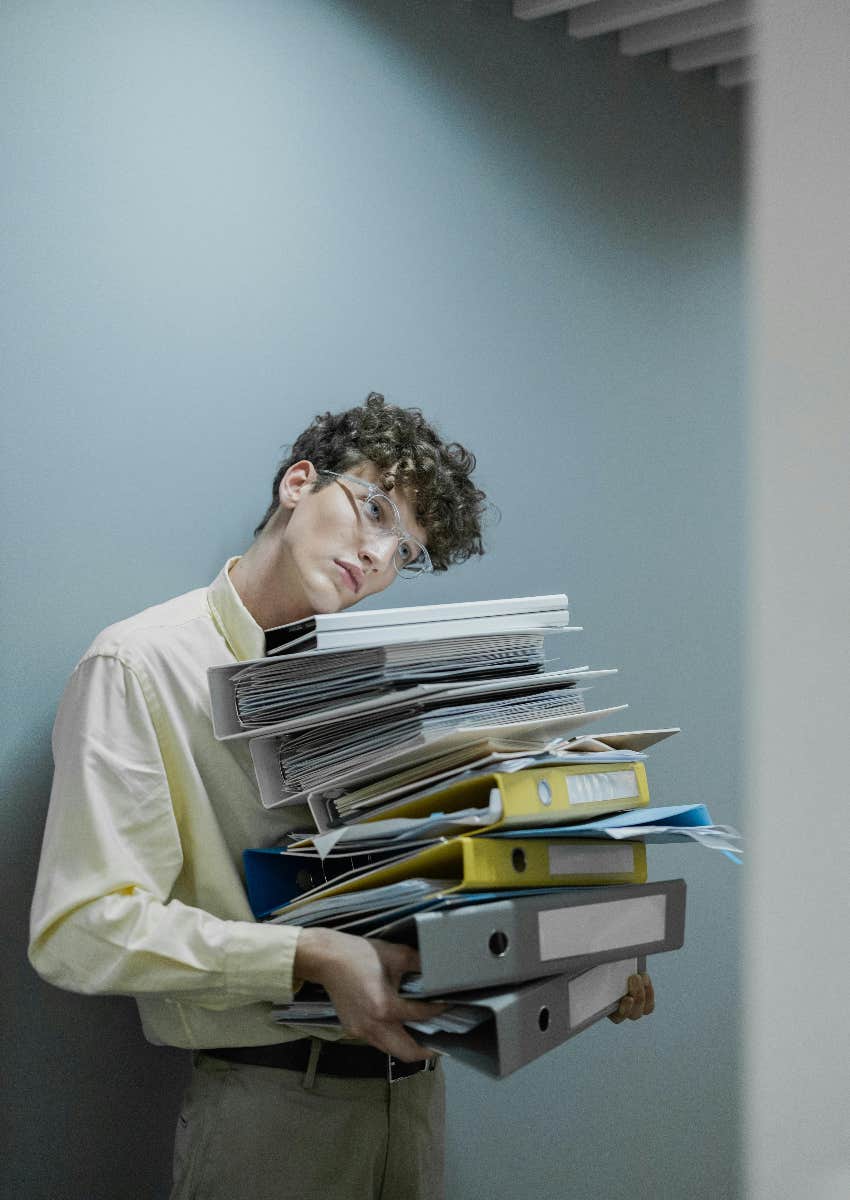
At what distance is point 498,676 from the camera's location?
154 cm

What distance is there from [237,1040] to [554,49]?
188 cm

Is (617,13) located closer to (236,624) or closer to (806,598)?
(806,598)

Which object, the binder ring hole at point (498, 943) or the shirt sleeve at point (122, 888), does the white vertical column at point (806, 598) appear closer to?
the binder ring hole at point (498, 943)

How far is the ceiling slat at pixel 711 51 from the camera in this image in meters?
2.64

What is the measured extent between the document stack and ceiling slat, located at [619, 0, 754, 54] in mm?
1478

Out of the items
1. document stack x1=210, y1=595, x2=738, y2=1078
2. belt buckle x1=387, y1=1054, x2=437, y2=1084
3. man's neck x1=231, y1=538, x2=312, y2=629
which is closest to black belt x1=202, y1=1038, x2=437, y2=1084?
belt buckle x1=387, y1=1054, x2=437, y2=1084

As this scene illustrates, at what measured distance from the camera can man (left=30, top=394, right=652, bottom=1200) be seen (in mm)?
1383

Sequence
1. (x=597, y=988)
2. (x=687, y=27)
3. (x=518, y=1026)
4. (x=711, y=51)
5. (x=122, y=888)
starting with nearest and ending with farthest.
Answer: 1. (x=518, y=1026)
2. (x=122, y=888)
3. (x=597, y=988)
4. (x=687, y=27)
5. (x=711, y=51)

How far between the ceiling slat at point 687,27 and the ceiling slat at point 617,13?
0.02m

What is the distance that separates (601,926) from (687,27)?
1.84 m

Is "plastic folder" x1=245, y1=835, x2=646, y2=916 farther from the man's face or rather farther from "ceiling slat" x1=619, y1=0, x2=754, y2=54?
"ceiling slat" x1=619, y1=0, x2=754, y2=54

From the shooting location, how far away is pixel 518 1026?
4.23ft

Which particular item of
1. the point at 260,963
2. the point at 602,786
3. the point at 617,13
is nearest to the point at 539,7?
the point at 617,13

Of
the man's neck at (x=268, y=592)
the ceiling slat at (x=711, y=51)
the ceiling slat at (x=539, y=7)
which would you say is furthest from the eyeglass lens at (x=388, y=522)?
the ceiling slat at (x=711, y=51)
